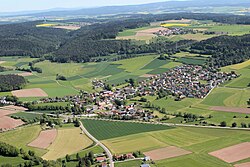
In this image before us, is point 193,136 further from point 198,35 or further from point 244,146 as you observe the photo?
point 198,35

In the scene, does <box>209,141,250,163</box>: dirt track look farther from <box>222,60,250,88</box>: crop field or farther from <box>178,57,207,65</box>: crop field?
<box>178,57,207,65</box>: crop field

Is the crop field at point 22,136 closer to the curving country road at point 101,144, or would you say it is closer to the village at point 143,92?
the curving country road at point 101,144

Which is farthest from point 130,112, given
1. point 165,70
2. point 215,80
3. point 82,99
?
point 165,70

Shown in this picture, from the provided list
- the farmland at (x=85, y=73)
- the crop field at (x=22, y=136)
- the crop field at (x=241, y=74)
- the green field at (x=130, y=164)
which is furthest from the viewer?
the farmland at (x=85, y=73)

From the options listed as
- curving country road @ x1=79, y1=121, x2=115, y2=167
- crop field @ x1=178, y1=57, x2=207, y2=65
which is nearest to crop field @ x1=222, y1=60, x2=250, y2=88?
crop field @ x1=178, y1=57, x2=207, y2=65

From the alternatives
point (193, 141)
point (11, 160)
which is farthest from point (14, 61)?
point (193, 141)

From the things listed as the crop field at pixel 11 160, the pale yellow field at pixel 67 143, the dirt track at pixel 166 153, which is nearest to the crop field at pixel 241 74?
the dirt track at pixel 166 153
